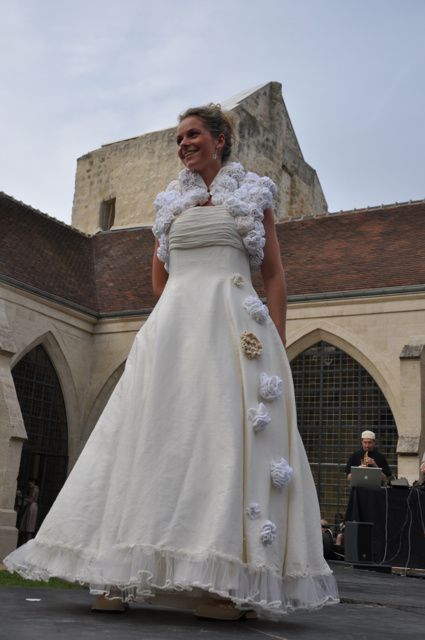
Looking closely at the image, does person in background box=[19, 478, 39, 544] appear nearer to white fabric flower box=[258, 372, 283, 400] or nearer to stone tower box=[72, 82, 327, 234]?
stone tower box=[72, 82, 327, 234]

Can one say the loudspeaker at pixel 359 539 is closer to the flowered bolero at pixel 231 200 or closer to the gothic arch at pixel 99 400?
Result: the flowered bolero at pixel 231 200

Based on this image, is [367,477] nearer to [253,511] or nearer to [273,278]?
[273,278]

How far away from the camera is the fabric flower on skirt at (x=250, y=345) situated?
10.2 ft

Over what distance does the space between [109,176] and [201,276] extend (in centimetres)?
2502

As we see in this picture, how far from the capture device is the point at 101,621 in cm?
260

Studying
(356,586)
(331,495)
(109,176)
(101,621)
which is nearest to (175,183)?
(101,621)

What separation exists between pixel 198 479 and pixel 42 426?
664 inches

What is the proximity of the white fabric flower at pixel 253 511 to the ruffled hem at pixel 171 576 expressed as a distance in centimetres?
18

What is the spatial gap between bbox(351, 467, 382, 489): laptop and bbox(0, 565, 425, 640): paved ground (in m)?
6.73

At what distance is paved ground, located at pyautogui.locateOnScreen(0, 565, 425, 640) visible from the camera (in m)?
2.31

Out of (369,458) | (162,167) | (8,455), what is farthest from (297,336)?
(162,167)

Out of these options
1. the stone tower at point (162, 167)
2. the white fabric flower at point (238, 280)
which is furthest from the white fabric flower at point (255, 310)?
the stone tower at point (162, 167)

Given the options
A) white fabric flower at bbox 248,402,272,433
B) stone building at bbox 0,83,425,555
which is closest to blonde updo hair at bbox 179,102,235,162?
white fabric flower at bbox 248,402,272,433

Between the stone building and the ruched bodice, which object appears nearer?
the ruched bodice
